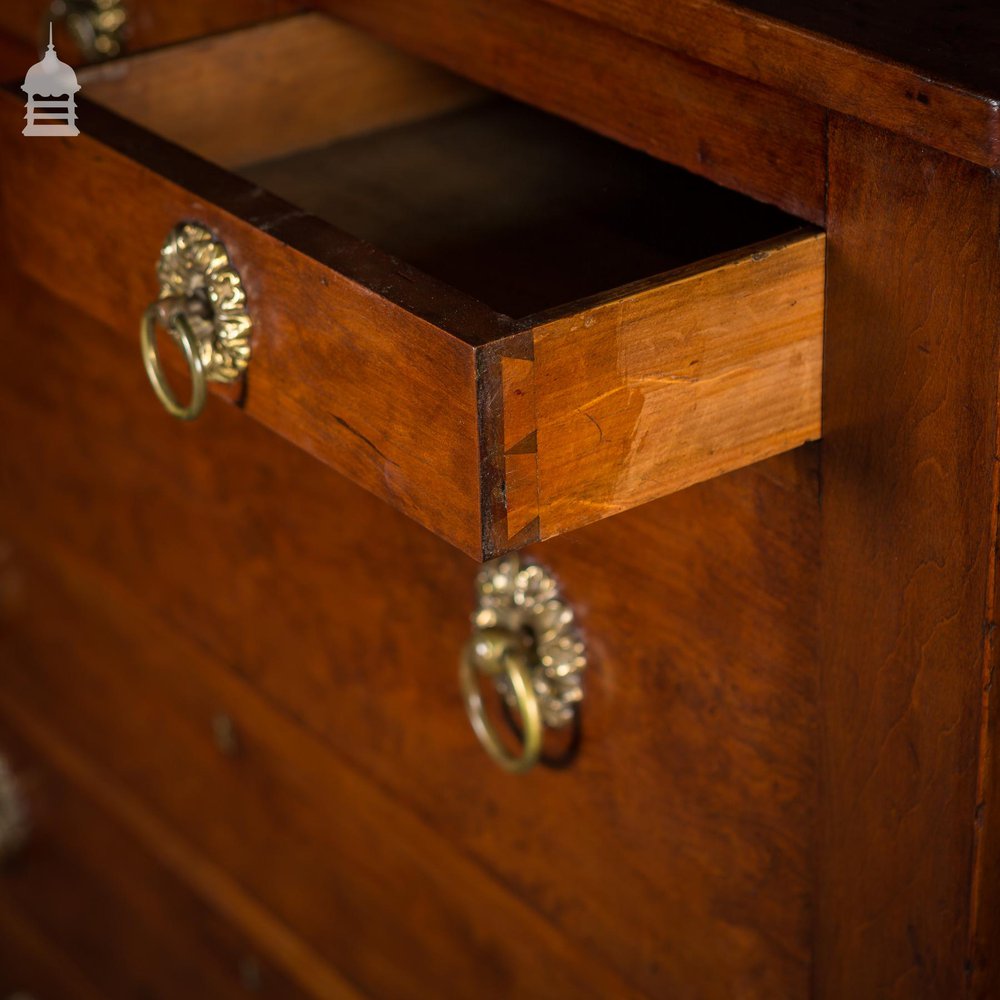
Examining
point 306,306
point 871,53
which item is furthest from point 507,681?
point 871,53

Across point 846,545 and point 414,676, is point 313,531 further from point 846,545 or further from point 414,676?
point 846,545

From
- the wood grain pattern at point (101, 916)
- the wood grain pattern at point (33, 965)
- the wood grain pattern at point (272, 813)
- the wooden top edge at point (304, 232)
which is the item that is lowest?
the wood grain pattern at point (33, 965)

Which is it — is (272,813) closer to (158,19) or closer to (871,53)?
(158,19)

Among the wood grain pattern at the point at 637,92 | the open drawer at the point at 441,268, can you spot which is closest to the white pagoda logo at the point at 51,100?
the open drawer at the point at 441,268

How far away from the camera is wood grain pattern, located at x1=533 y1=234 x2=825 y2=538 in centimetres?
48

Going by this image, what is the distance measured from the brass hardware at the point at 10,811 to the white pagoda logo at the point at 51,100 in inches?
34.9

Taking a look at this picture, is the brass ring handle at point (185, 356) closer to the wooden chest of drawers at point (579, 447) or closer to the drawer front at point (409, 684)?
the wooden chest of drawers at point (579, 447)

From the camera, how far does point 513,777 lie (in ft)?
2.61

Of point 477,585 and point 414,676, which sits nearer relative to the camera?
point 477,585

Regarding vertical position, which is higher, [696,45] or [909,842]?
[696,45]

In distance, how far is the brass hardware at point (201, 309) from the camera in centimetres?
57

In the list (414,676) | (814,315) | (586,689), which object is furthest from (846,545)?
(414,676)

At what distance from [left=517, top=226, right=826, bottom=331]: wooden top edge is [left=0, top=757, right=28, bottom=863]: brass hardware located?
3.43 ft

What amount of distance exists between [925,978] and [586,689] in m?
0.18
